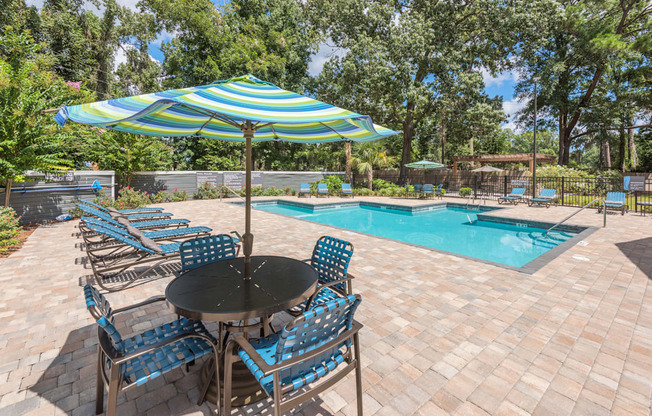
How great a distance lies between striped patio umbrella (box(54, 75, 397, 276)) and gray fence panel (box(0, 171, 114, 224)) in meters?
7.73

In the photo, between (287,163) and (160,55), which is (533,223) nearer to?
(287,163)

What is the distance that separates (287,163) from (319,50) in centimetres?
1094

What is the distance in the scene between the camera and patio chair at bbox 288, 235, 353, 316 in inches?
114

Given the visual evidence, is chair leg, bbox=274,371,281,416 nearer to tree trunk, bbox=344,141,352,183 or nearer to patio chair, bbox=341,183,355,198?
patio chair, bbox=341,183,355,198

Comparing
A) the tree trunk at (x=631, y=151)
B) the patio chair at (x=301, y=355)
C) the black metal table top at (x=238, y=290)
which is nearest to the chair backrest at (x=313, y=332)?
the patio chair at (x=301, y=355)

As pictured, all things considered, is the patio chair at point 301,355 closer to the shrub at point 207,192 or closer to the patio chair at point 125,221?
the patio chair at point 125,221

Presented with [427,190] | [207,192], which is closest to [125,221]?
[207,192]

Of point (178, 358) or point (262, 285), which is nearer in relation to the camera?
point (178, 358)

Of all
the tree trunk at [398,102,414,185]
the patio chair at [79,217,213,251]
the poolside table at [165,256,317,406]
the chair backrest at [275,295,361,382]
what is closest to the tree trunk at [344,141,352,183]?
the tree trunk at [398,102,414,185]

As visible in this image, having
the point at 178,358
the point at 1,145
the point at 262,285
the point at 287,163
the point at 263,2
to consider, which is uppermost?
the point at 263,2

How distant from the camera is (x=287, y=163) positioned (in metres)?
27.4

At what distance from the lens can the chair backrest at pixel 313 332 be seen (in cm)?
156

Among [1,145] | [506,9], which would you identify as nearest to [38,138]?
[1,145]

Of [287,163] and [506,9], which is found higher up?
[506,9]
